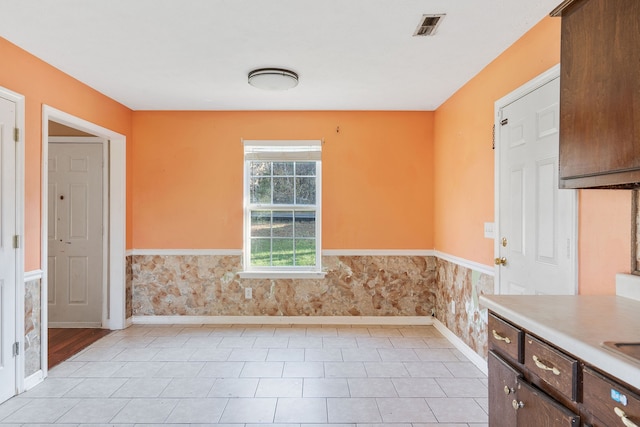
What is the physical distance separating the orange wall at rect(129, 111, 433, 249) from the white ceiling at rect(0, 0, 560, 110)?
60cm

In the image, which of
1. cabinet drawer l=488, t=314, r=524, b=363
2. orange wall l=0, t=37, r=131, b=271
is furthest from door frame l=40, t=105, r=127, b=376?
cabinet drawer l=488, t=314, r=524, b=363

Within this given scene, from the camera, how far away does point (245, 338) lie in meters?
3.72

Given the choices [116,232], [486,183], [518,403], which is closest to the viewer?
[518,403]

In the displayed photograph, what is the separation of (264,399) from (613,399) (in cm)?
209

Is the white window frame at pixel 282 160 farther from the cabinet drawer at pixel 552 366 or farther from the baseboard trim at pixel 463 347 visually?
the cabinet drawer at pixel 552 366

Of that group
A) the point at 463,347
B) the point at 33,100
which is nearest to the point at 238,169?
the point at 33,100

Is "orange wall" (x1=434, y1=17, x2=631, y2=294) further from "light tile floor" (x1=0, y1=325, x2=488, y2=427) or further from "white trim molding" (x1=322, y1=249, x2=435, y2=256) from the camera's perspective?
"light tile floor" (x1=0, y1=325, x2=488, y2=427)

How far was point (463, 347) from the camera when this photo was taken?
3334mm

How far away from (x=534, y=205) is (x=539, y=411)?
4.51 ft

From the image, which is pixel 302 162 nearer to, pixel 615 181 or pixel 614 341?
pixel 615 181

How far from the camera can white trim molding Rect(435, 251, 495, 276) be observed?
2.86 meters

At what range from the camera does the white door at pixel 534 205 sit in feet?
6.65

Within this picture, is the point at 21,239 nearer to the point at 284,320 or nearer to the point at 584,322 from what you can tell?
the point at 284,320

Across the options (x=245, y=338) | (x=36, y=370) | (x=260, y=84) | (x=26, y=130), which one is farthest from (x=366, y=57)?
(x=36, y=370)
